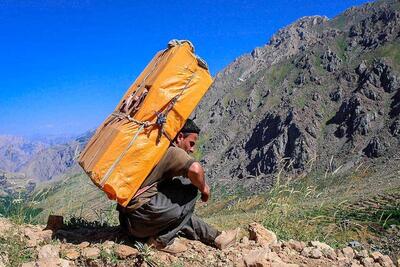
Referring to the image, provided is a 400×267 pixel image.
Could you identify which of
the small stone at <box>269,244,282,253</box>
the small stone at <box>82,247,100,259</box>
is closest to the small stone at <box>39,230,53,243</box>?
the small stone at <box>82,247,100,259</box>

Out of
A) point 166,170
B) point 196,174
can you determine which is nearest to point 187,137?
point 166,170

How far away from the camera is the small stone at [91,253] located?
4.91 m

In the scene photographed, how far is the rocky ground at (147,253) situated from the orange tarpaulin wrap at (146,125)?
65 cm

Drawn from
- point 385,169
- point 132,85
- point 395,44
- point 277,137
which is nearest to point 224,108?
point 277,137

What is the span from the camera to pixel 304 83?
119062 millimetres

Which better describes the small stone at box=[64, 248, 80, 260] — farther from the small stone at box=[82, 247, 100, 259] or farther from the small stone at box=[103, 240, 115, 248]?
the small stone at box=[103, 240, 115, 248]

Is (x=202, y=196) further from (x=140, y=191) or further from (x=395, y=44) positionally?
(x=395, y=44)

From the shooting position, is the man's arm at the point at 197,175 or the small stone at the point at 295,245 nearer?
the man's arm at the point at 197,175

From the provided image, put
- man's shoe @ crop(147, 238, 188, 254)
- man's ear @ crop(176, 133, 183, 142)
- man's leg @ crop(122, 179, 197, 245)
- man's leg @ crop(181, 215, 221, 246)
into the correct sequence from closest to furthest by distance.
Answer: man's leg @ crop(122, 179, 197, 245), man's shoe @ crop(147, 238, 188, 254), man's ear @ crop(176, 133, 183, 142), man's leg @ crop(181, 215, 221, 246)

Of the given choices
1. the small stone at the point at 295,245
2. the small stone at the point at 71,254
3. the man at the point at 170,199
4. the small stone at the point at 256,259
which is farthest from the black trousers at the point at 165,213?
the small stone at the point at 295,245

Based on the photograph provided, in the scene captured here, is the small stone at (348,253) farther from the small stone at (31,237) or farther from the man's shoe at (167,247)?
the small stone at (31,237)

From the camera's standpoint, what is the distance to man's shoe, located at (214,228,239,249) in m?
5.44

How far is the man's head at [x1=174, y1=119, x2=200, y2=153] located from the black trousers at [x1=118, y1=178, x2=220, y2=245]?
387mm

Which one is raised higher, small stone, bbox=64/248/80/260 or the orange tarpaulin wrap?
the orange tarpaulin wrap
